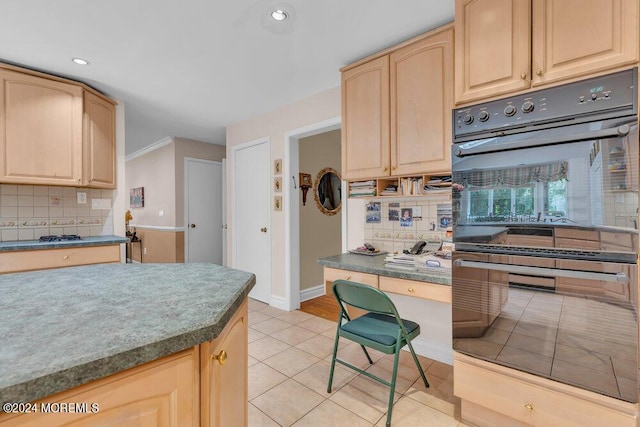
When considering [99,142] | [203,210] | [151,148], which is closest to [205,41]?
[99,142]

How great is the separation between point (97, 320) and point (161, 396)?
26 cm

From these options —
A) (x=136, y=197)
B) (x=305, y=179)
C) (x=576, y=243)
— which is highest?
(x=305, y=179)

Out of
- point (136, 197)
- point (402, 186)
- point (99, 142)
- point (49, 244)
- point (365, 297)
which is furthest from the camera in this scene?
point (136, 197)

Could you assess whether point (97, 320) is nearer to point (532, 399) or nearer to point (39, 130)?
point (532, 399)

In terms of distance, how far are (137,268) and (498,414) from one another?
6.29ft

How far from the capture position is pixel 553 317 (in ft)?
4.42

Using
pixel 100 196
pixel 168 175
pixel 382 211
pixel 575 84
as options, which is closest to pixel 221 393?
pixel 575 84

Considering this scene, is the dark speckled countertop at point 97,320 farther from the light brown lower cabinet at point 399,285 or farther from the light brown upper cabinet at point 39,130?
the light brown upper cabinet at point 39,130

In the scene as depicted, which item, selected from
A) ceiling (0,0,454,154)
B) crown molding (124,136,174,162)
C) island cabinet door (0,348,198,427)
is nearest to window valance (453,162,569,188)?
ceiling (0,0,454,154)

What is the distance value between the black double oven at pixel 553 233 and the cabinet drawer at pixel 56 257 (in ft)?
10.2

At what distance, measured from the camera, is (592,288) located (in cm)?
127

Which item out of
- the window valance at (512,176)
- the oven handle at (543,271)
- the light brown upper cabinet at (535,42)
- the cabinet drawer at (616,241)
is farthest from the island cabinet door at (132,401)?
the light brown upper cabinet at (535,42)

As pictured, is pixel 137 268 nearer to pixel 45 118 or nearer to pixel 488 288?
pixel 488 288

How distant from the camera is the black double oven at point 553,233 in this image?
122 cm
